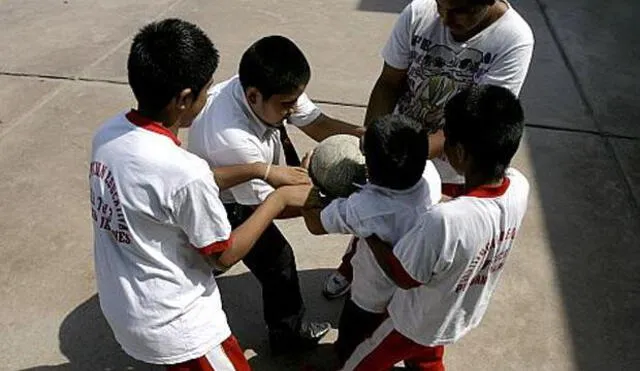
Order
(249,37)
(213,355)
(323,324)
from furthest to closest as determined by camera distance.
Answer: (249,37), (323,324), (213,355)

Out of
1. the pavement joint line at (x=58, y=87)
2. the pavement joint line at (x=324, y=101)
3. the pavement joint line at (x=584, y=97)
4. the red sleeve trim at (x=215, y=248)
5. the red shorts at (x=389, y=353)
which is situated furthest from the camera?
the pavement joint line at (x=324, y=101)

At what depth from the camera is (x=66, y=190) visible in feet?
13.3

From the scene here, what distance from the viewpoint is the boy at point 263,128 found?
7.88ft

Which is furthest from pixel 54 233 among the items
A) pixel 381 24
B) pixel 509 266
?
pixel 381 24

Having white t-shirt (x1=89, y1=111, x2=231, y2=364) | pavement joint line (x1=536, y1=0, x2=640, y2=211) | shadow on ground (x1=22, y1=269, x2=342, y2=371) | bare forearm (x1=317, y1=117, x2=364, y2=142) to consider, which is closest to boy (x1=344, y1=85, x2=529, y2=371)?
white t-shirt (x1=89, y1=111, x2=231, y2=364)

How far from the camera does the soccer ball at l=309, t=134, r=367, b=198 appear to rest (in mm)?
2398

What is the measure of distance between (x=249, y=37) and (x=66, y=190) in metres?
2.48

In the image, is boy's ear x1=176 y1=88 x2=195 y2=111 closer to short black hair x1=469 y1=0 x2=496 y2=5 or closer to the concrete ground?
short black hair x1=469 y1=0 x2=496 y2=5

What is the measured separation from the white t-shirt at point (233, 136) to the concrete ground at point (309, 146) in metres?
0.82

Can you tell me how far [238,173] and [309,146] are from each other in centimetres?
211

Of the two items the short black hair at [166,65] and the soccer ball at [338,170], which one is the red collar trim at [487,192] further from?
the short black hair at [166,65]

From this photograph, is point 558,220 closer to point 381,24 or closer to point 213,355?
point 213,355

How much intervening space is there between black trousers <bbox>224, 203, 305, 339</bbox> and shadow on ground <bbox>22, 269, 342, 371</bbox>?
0.13 metres

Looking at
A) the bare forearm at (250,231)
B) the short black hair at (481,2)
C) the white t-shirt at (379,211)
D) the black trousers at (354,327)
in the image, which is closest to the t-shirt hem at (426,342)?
the black trousers at (354,327)
